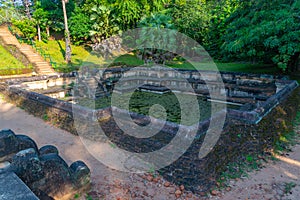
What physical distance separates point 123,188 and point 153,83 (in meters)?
11.4

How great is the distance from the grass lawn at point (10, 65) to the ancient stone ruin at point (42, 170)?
12701 mm

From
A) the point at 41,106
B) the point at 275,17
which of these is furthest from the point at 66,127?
the point at 275,17

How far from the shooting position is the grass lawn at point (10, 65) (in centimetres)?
1492

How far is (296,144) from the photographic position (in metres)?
6.24

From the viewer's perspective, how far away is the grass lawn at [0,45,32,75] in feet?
48.9

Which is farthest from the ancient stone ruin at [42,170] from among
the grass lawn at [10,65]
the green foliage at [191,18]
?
the green foliage at [191,18]

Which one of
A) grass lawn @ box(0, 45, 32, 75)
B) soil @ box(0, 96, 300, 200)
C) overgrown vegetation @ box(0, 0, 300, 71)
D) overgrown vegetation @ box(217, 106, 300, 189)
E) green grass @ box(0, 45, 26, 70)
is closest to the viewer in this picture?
soil @ box(0, 96, 300, 200)

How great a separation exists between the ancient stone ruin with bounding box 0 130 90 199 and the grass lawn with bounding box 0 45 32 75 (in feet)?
41.7

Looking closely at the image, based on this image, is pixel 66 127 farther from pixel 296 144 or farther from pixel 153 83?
pixel 153 83

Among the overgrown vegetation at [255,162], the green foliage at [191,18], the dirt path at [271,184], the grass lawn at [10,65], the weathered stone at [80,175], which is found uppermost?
the green foliage at [191,18]

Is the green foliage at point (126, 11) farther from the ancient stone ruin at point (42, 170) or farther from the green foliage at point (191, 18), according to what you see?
the ancient stone ruin at point (42, 170)

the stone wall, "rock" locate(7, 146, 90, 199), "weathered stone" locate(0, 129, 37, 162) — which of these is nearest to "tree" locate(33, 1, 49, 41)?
the stone wall

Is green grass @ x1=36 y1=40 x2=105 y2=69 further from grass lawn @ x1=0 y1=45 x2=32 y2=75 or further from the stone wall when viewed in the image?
the stone wall

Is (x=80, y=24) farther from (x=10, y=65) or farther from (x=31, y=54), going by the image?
(x=10, y=65)
